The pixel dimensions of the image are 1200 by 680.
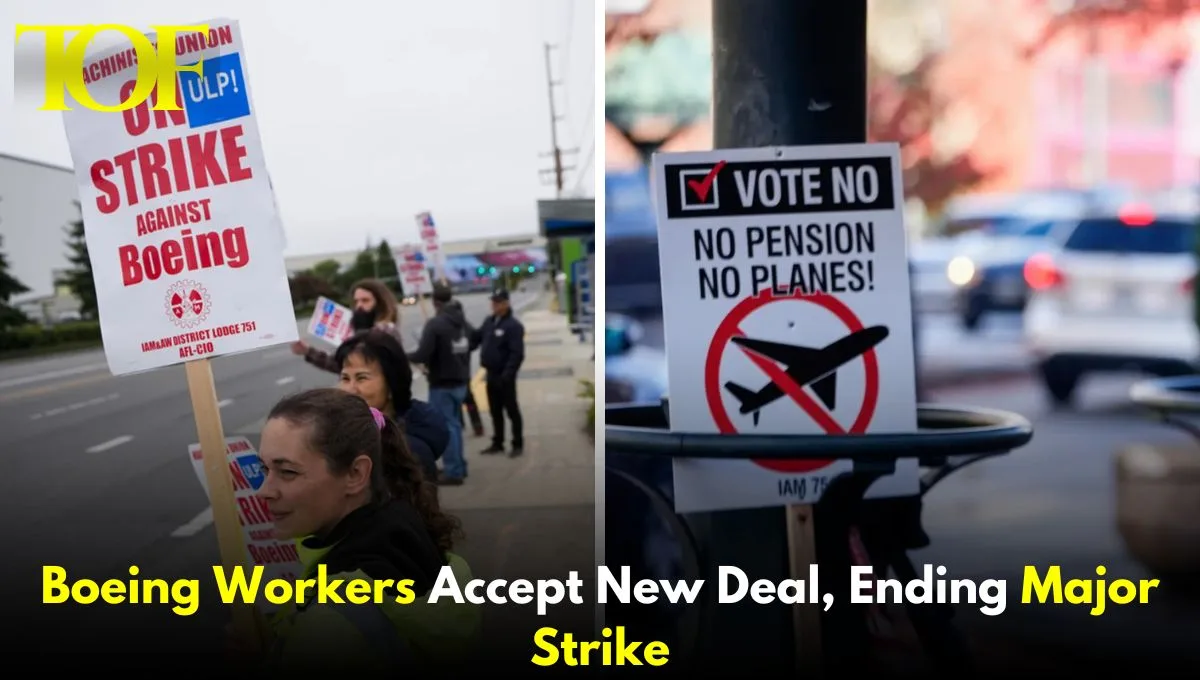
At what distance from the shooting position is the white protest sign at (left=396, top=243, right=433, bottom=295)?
4.25 m

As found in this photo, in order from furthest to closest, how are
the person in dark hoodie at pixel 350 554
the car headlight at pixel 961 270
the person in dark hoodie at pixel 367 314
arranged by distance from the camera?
the car headlight at pixel 961 270
the person in dark hoodie at pixel 367 314
the person in dark hoodie at pixel 350 554

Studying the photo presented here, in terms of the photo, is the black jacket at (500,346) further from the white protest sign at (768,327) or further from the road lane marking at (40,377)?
the white protest sign at (768,327)

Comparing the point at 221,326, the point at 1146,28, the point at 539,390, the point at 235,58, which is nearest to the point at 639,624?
the point at 221,326

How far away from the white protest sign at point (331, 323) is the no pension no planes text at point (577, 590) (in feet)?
4.24

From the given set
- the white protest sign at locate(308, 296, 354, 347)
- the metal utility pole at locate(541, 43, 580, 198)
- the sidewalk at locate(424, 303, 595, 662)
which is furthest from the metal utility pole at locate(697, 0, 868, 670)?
the white protest sign at locate(308, 296, 354, 347)

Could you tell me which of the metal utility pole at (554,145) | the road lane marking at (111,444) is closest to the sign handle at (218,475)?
the metal utility pole at (554,145)

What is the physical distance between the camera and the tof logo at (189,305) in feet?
8.62

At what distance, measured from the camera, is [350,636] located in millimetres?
1668

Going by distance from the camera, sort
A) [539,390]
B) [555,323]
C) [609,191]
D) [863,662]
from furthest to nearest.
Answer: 1. [539,390]
2. [555,323]
3. [609,191]
4. [863,662]

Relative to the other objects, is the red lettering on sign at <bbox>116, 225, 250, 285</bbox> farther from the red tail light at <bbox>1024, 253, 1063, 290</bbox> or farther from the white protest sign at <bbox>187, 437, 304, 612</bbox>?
the red tail light at <bbox>1024, 253, 1063, 290</bbox>

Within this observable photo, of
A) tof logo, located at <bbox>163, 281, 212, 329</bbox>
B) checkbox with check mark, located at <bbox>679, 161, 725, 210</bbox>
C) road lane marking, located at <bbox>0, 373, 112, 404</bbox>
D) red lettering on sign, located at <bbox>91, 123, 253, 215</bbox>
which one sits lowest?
road lane marking, located at <bbox>0, 373, 112, 404</bbox>

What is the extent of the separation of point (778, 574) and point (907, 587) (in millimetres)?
440

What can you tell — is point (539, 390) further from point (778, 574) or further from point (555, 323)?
point (778, 574)

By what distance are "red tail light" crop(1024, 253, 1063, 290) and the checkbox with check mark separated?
260 inches
